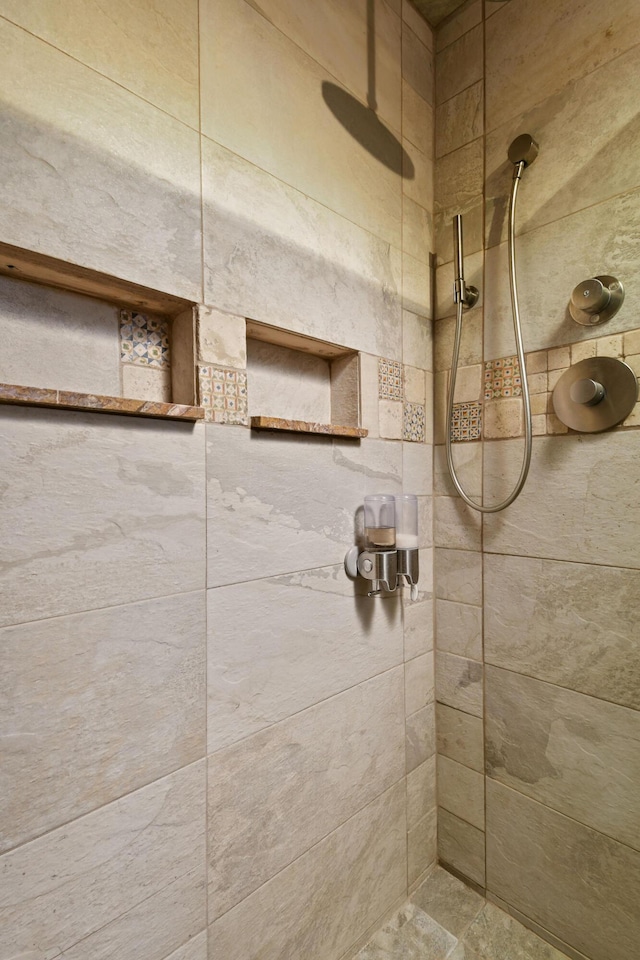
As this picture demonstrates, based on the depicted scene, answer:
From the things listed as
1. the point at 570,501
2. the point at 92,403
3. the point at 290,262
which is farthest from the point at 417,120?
the point at 92,403

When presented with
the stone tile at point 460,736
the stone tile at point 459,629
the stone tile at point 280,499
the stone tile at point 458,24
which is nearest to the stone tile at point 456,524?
the stone tile at point 459,629

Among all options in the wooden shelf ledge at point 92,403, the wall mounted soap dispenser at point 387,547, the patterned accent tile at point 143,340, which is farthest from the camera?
the wall mounted soap dispenser at point 387,547

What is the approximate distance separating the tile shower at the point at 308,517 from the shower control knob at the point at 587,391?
9 cm

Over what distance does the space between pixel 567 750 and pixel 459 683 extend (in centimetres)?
32

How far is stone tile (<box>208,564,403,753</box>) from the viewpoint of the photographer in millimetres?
893

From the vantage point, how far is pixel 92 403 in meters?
0.69

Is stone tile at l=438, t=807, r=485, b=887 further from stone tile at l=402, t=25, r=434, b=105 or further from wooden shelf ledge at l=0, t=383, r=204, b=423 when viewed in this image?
stone tile at l=402, t=25, r=434, b=105

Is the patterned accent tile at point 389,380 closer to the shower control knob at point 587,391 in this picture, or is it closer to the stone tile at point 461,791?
the shower control knob at point 587,391

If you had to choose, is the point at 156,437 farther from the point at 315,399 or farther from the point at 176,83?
the point at 176,83

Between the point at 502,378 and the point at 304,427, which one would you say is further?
the point at 502,378

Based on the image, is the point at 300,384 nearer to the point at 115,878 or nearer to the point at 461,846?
the point at 115,878

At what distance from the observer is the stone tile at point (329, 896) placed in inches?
36.7

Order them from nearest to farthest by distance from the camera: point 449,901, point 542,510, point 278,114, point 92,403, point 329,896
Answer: point 92,403 < point 278,114 < point 329,896 < point 542,510 < point 449,901

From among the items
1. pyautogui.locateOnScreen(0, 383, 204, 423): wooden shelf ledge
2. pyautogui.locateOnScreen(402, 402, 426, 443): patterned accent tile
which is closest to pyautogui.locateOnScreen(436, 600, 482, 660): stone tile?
pyautogui.locateOnScreen(402, 402, 426, 443): patterned accent tile
